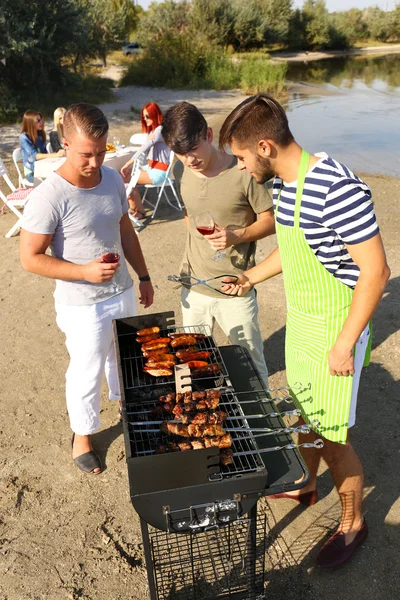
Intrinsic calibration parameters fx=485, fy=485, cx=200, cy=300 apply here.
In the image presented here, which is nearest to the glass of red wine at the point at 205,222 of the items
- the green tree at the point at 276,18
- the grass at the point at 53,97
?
the grass at the point at 53,97

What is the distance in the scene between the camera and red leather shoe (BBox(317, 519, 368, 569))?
2840 mm

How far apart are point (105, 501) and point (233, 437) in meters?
1.60

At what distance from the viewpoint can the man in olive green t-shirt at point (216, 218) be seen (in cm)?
299

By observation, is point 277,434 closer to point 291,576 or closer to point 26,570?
point 291,576

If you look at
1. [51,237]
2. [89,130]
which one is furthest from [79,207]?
[89,130]

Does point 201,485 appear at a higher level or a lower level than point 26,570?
higher

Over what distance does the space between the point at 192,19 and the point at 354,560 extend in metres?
42.7

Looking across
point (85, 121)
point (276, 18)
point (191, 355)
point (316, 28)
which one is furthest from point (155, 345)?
point (316, 28)

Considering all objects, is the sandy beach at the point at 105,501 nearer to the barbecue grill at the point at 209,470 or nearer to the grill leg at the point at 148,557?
the barbecue grill at the point at 209,470

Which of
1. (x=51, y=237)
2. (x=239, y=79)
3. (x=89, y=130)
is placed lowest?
(x=239, y=79)

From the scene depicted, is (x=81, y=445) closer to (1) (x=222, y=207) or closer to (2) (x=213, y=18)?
(1) (x=222, y=207)

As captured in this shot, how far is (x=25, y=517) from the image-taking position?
331 centimetres

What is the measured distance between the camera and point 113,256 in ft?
9.84

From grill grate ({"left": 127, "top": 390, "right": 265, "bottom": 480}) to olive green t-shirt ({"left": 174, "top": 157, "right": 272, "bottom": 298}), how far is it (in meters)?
1.16
